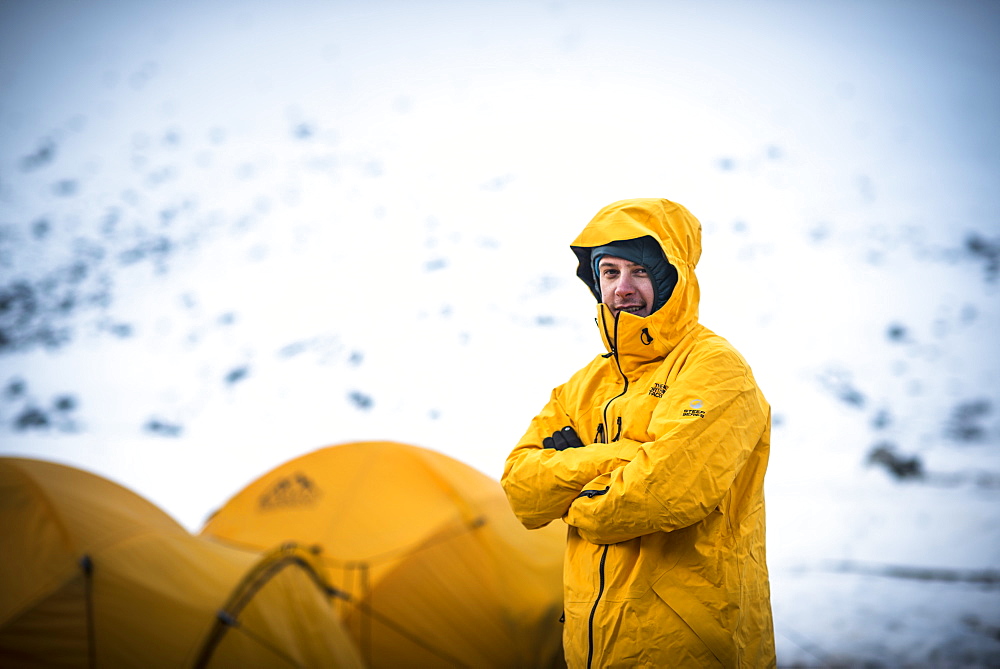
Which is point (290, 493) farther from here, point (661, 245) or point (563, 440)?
point (661, 245)

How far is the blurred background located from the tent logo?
2994mm

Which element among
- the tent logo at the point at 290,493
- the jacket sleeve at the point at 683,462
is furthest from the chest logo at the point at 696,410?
the tent logo at the point at 290,493

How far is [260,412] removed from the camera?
30.2ft

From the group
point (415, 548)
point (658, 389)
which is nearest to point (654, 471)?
point (658, 389)

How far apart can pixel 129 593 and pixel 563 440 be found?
2.26m

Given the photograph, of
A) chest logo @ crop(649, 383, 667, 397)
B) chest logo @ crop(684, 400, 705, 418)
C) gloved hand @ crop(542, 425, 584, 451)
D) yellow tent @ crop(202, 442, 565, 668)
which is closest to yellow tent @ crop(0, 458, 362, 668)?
yellow tent @ crop(202, 442, 565, 668)

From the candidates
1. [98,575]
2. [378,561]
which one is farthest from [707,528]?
[378,561]

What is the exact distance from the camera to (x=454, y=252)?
35.1ft

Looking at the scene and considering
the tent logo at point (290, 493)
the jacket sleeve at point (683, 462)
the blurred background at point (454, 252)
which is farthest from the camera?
the blurred background at point (454, 252)

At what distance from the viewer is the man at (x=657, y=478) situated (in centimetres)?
184

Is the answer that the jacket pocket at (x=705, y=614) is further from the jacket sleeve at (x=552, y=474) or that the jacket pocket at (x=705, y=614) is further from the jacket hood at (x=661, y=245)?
the jacket hood at (x=661, y=245)

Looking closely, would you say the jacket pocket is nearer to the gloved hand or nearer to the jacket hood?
the gloved hand

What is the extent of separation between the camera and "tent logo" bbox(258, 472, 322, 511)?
5.01 m

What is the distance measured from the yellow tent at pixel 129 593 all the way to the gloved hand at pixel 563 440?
2045 mm
